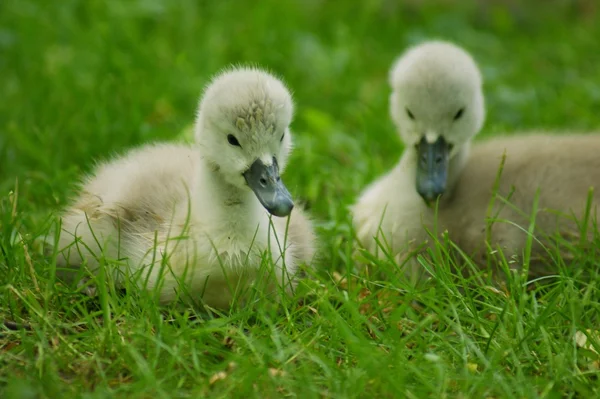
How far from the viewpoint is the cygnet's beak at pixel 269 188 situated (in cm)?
287

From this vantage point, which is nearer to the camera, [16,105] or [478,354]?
[478,354]

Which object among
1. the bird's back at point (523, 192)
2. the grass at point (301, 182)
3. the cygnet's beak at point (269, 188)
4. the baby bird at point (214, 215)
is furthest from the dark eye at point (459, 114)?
the cygnet's beak at point (269, 188)

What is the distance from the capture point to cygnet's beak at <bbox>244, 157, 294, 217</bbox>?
287cm

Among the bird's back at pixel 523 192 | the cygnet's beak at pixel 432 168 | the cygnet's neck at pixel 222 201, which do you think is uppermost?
the cygnet's neck at pixel 222 201

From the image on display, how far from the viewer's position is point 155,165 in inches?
134

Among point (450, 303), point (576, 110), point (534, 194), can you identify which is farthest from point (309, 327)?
point (576, 110)

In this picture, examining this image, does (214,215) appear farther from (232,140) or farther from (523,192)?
(523,192)

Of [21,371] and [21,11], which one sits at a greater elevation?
[21,11]

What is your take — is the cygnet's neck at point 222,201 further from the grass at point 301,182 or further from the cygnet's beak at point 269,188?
the grass at point 301,182

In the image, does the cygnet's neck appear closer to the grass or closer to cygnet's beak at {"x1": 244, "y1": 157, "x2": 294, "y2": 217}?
cygnet's beak at {"x1": 244, "y1": 157, "x2": 294, "y2": 217}

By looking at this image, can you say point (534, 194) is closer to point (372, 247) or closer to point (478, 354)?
point (372, 247)

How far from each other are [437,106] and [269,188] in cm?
97

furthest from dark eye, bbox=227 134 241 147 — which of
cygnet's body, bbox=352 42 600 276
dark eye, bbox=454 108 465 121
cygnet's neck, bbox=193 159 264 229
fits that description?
dark eye, bbox=454 108 465 121

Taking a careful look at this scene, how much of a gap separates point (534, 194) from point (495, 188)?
0.16m
